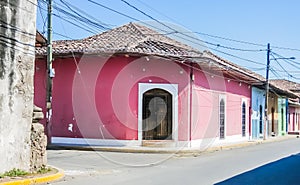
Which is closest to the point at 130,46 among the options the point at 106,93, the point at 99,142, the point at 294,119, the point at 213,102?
the point at 106,93

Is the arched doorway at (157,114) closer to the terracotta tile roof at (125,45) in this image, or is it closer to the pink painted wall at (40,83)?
the terracotta tile roof at (125,45)

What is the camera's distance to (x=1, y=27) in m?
10.3

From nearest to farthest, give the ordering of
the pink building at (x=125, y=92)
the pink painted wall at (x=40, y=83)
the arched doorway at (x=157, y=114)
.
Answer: the pink building at (x=125, y=92)
the arched doorway at (x=157, y=114)
the pink painted wall at (x=40, y=83)

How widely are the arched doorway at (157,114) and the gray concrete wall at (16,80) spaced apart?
36.0 feet

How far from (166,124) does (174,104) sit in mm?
1052

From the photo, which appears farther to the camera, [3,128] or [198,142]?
[198,142]

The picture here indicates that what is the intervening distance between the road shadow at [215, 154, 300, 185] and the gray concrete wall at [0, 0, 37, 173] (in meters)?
4.83

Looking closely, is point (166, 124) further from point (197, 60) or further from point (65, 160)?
point (65, 160)

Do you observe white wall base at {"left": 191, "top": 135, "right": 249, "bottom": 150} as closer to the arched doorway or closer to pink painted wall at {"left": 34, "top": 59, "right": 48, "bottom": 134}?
the arched doorway

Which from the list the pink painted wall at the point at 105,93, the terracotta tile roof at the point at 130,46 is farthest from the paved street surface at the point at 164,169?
the terracotta tile roof at the point at 130,46

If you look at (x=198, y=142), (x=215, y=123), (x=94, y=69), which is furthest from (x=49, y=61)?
(x=215, y=123)

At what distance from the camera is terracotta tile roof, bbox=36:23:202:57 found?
2073cm

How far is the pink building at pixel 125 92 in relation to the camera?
69.4ft

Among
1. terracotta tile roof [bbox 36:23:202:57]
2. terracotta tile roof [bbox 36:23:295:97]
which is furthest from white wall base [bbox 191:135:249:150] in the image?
terracotta tile roof [bbox 36:23:202:57]
